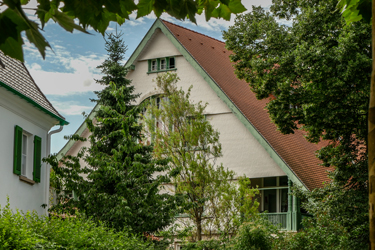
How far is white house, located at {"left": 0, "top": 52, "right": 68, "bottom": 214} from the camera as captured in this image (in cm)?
1408

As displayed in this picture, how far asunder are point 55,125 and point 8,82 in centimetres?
341

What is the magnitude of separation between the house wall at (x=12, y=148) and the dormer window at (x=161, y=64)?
10.4 metres

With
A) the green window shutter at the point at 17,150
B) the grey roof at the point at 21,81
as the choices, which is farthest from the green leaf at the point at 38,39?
the green window shutter at the point at 17,150

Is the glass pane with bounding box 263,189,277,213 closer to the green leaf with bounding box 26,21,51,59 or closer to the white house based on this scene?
the white house

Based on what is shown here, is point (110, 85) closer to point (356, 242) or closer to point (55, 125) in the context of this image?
point (55, 125)

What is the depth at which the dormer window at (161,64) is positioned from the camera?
86.6ft

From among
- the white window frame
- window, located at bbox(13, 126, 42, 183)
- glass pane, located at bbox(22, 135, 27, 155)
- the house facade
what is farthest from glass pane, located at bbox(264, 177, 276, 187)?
glass pane, located at bbox(22, 135, 27, 155)

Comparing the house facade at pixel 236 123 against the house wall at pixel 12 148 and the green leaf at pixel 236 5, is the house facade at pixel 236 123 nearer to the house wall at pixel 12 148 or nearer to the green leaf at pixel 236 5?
the house wall at pixel 12 148

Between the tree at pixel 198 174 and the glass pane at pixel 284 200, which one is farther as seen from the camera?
the glass pane at pixel 284 200

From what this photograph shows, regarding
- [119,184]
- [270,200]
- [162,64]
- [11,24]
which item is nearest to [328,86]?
[119,184]

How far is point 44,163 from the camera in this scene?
1661 centimetres

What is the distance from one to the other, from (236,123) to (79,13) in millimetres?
20811

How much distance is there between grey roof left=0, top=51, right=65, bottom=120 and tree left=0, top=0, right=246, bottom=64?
9.97 meters

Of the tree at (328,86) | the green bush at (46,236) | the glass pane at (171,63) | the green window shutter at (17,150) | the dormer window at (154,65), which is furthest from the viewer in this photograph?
the dormer window at (154,65)
